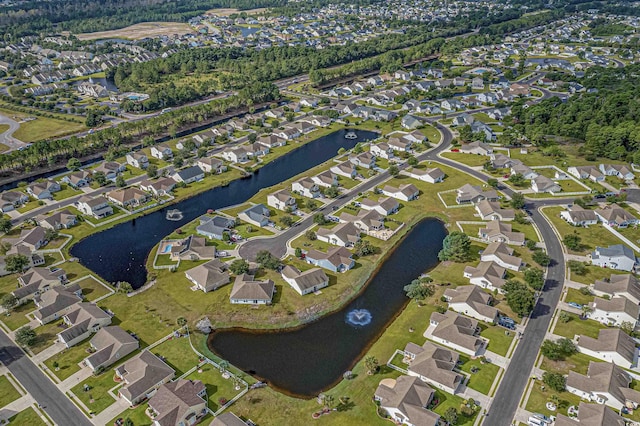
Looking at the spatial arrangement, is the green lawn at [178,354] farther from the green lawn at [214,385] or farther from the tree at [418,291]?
the tree at [418,291]

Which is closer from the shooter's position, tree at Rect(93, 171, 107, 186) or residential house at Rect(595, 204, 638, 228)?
residential house at Rect(595, 204, 638, 228)

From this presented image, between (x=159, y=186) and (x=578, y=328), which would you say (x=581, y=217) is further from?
(x=159, y=186)

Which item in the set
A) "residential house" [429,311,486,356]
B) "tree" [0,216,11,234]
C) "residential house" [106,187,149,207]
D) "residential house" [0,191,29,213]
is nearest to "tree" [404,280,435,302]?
"residential house" [429,311,486,356]

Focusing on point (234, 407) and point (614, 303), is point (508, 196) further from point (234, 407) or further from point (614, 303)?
point (234, 407)

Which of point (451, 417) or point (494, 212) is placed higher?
point (494, 212)

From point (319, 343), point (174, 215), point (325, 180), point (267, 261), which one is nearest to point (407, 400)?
point (319, 343)

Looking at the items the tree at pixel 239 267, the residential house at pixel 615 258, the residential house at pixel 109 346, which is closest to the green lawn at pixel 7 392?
the residential house at pixel 109 346

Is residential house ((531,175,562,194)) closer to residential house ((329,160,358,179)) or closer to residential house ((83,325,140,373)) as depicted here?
residential house ((329,160,358,179))
